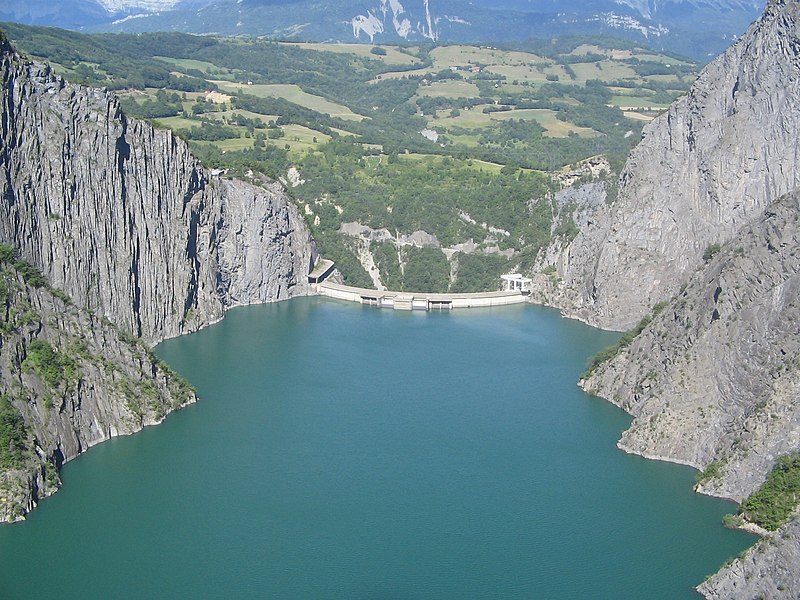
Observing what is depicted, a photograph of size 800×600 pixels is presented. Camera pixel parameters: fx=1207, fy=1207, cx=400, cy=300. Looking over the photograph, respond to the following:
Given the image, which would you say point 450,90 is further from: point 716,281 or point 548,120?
point 716,281

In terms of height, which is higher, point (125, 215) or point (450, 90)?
point (450, 90)

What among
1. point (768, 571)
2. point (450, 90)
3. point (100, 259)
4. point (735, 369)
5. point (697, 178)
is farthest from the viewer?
point (450, 90)

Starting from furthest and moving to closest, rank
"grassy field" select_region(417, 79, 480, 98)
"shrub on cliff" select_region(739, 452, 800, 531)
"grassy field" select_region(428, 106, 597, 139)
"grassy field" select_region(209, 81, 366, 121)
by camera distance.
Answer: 1. "grassy field" select_region(417, 79, 480, 98)
2. "grassy field" select_region(209, 81, 366, 121)
3. "grassy field" select_region(428, 106, 597, 139)
4. "shrub on cliff" select_region(739, 452, 800, 531)

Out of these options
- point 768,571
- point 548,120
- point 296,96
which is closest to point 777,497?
point 768,571

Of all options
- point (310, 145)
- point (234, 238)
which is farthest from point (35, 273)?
point (310, 145)

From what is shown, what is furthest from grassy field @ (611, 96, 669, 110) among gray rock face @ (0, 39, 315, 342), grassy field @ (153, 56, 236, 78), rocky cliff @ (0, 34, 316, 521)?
gray rock face @ (0, 39, 315, 342)

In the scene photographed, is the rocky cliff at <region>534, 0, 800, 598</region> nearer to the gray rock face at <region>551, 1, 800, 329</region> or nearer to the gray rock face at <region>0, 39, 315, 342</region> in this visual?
the gray rock face at <region>551, 1, 800, 329</region>
